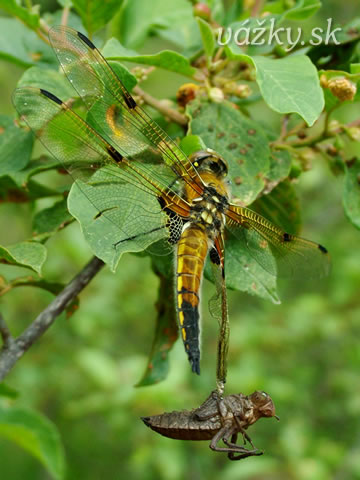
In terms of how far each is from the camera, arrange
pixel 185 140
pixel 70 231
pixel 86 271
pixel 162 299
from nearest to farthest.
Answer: pixel 185 140, pixel 86 271, pixel 162 299, pixel 70 231

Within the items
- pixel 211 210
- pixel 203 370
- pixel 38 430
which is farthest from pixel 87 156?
pixel 203 370

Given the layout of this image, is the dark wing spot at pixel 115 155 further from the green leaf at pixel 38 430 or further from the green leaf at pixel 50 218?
the green leaf at pixel 38 430

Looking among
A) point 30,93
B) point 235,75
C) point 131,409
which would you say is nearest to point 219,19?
point 235,75

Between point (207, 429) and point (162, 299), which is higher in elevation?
point (162, 299)

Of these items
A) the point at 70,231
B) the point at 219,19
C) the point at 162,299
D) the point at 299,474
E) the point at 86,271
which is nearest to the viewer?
the point at 86,271

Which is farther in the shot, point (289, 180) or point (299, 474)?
point (299, 474)

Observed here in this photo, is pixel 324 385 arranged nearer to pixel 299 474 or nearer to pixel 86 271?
pixel 299 474

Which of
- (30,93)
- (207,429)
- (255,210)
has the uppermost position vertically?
(255,210)

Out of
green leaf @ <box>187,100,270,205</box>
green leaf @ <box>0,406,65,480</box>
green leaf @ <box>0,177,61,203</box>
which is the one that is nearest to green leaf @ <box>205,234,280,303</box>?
green leaf @ <box>187,100,270,205</box>

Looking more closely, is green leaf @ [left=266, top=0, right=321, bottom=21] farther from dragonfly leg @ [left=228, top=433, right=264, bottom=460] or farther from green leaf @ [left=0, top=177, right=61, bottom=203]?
dragonfly leg @ [left=228, top=433, right=264, bottom=460]
